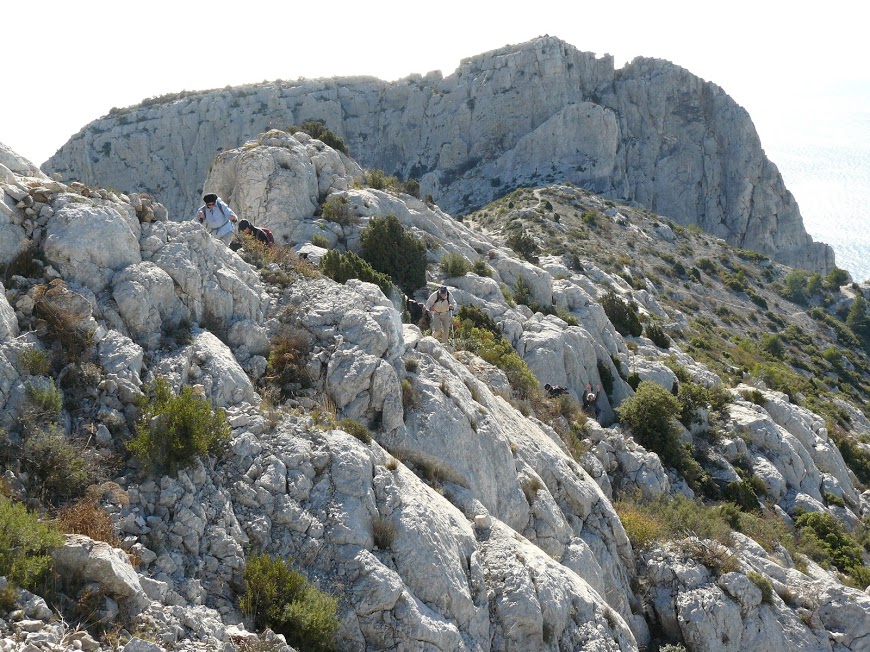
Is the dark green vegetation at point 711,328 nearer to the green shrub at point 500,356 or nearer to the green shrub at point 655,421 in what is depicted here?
the green shrub at point 655,421

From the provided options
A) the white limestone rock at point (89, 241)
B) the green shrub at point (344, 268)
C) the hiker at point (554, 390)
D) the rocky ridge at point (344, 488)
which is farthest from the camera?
the hiker at point (554, 390)

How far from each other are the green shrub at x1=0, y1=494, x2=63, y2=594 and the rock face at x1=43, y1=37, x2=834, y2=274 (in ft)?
212

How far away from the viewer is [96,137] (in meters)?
69.6

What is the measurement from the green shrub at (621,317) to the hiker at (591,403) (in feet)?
32.0

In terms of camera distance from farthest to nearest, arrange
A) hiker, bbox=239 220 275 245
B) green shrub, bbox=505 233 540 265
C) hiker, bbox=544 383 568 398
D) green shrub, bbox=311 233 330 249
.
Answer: green shrub, bbox=505 233 540 265, green shrub, bbox=311 233 330 249, hiker, bbox=544 383 568 398, hiker, bbox=239 220 275 245

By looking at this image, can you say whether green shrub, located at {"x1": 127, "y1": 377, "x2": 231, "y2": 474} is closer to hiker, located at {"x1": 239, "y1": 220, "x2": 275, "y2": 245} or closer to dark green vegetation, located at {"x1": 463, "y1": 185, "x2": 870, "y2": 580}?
hiker, located at {"x1": 239, "y1": 220, "x2": 275, "y2": 245}

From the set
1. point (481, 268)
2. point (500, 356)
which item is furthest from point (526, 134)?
point (500, 356)

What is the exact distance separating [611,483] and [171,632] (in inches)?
512

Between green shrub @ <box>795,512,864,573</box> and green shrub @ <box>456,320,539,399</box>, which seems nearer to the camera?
green shrub @ <box>456,320,539,399</box>

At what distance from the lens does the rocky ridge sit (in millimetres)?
7875

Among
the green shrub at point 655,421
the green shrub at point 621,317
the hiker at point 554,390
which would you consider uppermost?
the green shrub at point 621,317

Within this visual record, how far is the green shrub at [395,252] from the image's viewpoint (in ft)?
69.9

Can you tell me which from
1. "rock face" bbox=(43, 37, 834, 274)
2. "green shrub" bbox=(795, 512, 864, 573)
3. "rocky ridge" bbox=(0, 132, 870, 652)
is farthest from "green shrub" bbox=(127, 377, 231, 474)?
"rock face" bbox=(43, 37, 834, 274)

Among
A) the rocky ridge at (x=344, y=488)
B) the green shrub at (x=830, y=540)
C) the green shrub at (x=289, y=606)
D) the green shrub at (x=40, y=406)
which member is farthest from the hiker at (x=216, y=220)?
the green shrub at (x=830, y=540)
